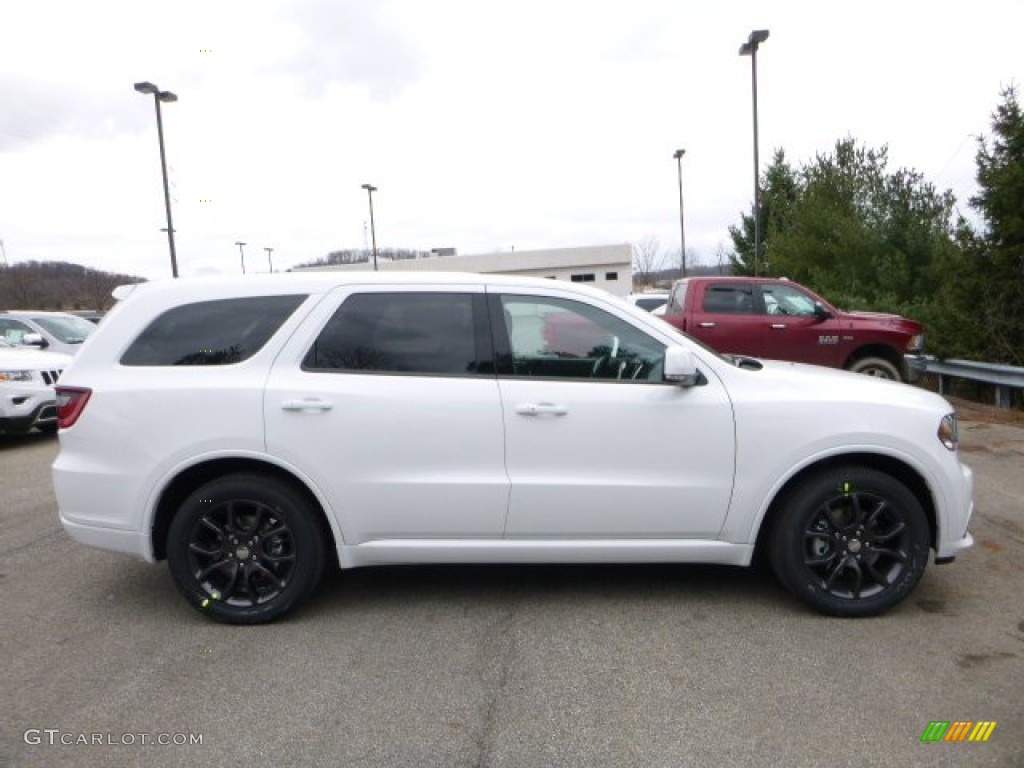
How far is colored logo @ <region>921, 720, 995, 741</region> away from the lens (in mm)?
2910

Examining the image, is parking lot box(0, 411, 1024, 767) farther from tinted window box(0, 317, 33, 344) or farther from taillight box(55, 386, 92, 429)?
tinted window box(0, 317, 33, 344)

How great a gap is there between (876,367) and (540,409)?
27.7 feet

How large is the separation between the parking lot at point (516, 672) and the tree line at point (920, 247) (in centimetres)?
747

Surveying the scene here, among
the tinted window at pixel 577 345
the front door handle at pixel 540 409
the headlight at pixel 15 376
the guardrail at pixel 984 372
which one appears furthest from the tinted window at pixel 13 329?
the guardrail at pixel 984 372

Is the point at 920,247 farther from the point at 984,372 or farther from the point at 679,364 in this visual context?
the point at 679,364

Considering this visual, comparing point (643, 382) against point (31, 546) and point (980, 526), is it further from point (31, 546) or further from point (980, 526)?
point (31, 546)

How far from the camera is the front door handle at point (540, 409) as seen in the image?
3848mm

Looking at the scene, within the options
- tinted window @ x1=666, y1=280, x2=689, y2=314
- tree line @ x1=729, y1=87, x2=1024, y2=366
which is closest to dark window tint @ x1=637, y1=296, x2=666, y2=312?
tree line @ x1=729, y1=87, x2=1024, y2=366

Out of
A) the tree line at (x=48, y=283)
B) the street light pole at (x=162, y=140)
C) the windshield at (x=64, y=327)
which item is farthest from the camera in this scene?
the tree line at (x=48, y=283)

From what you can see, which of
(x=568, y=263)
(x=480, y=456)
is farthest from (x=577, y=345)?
(x=568, y=263)

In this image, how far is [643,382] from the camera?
3.93m

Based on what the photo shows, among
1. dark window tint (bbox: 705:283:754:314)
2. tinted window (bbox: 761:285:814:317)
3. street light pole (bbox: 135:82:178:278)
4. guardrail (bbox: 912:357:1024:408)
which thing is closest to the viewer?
guardrail (bbox: 912:357:1024:408)

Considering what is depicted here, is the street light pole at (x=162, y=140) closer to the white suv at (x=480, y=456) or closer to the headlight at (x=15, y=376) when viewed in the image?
the headlight at (x=15, y=376)

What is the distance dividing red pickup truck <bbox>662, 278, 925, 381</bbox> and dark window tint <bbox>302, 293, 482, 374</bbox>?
7164 millimetres
